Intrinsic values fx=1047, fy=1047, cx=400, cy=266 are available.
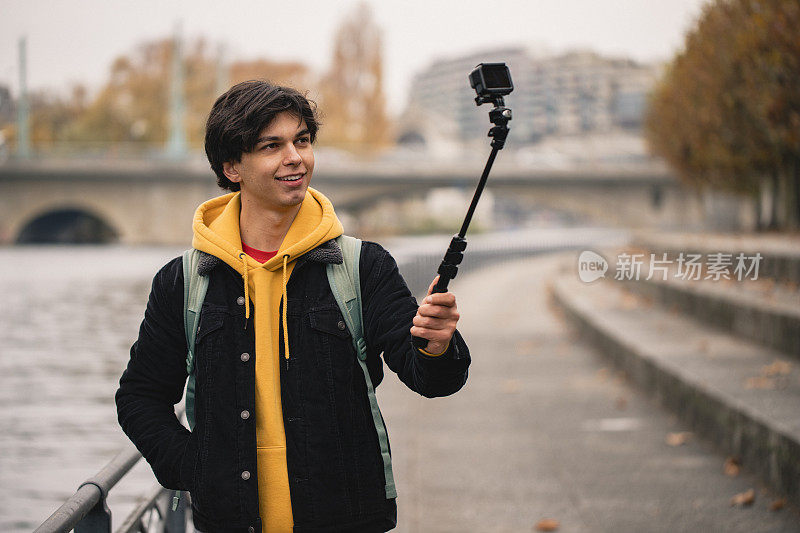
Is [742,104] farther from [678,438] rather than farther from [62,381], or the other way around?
[678,438]

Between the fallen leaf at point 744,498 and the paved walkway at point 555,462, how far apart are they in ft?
0.13

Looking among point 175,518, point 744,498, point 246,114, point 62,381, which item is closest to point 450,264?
point 246,114

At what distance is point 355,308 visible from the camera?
245 centimetres

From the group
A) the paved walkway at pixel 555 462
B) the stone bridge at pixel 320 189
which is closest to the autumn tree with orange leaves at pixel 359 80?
the stone bridge at pixel 320 189

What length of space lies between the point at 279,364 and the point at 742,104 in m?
17.7

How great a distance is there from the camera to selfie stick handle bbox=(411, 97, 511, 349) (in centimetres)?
203

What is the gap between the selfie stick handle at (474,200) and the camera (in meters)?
2.03

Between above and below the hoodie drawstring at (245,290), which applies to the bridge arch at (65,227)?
below

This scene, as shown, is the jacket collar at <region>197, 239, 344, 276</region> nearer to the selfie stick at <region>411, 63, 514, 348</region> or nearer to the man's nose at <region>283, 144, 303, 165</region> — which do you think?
→ the man's nose at <region>283, 144, 303, 165</region>

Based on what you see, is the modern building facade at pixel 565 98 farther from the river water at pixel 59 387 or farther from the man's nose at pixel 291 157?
the man's nose at pixel 291 157

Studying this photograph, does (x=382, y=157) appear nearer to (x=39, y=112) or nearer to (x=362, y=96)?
(x=362, y=96)

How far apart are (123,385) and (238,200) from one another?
53 cm

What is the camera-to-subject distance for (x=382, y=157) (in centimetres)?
5491

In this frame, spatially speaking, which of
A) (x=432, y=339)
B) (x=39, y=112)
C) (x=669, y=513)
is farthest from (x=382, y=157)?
(x=432, y=339)
